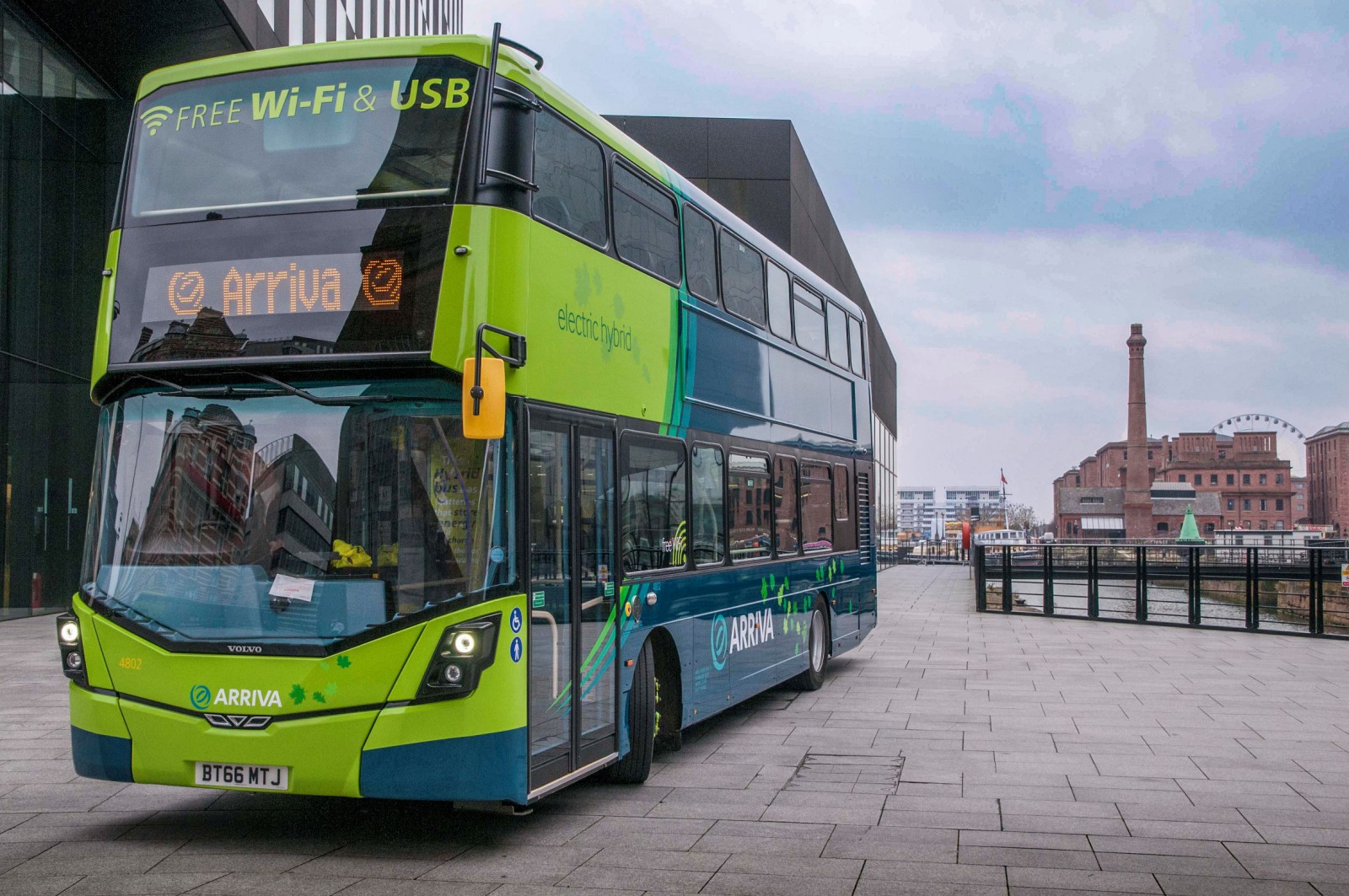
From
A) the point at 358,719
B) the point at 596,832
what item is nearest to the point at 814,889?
the point at 596,832

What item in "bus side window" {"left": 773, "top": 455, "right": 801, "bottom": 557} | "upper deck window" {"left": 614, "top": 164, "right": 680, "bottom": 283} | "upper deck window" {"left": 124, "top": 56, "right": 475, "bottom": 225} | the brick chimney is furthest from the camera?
the brick chimney

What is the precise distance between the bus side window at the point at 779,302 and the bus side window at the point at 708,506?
1908mm

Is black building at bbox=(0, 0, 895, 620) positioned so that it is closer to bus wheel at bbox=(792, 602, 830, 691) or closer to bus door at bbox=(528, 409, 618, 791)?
bus wheel at bbox=(792, 602, 830, 691)

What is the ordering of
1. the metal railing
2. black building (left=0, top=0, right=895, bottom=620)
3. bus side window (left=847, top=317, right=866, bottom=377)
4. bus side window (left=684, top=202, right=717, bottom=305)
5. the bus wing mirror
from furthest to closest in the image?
black building (left=0, top=0, right=895, bottom=620) → the metal railing → bus side window (left=847, top=317, right=866, bottom=377) → bus side window (left=684, top=202, right=717, bottom=305) → the bus wing mirror

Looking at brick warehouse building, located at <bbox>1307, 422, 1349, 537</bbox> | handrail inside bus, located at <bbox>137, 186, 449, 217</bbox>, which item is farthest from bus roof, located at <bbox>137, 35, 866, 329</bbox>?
brick warehouse building, located at <bbox>1307, 422, 1349, 537</bbox>

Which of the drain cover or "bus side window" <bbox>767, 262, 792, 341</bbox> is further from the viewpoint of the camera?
"bus side window" <bbox>767, 262, 792, 341</bbox>

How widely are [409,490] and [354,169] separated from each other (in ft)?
5.39

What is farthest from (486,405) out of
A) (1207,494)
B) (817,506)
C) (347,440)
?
(1207,494)

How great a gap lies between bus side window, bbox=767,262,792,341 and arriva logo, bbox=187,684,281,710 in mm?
6360

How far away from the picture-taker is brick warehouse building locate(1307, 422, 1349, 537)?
129125mm

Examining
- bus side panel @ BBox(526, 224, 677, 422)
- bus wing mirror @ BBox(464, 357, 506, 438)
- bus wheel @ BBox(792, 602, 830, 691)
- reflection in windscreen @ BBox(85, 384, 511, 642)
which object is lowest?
bus wheel @ BBox(792, 602, 830, 691)

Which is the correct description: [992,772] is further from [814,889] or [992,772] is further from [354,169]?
[354,169]

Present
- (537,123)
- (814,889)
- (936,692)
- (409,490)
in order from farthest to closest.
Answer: (936,692) → (537,123) → (409,490) → (814,889)

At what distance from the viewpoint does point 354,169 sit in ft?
22.2
